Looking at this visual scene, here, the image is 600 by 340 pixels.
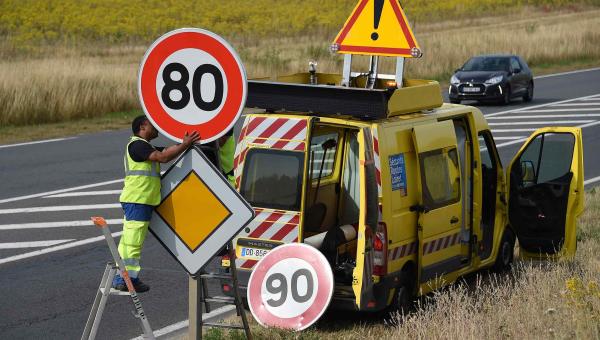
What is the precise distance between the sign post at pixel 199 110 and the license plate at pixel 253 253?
249cm

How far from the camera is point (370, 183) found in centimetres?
875

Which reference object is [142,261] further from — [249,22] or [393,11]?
[249,22]

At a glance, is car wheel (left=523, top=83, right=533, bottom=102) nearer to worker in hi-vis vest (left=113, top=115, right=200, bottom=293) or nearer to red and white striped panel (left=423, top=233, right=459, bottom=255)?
red and white striped panel (left=423, top=233, right=459, bottom=255)

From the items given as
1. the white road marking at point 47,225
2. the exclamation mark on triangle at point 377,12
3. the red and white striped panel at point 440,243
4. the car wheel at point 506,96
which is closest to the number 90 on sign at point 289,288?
the red and white striped panel at point 440,243

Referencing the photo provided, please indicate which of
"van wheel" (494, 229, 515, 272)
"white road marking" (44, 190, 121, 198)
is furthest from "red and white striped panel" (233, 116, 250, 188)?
"white road marking" (44, 190, 121, 198)

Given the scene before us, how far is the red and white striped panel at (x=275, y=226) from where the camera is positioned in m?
9.27

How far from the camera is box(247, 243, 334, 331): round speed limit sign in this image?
28.6ft

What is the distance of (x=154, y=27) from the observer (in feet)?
205

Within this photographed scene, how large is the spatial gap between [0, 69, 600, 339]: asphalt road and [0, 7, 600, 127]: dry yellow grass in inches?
90.3

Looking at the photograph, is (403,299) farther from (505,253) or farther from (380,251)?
(505,253)

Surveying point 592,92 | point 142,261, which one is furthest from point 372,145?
point 592,92

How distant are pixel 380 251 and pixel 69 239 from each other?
544cm

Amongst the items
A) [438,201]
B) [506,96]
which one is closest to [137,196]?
[438,201]

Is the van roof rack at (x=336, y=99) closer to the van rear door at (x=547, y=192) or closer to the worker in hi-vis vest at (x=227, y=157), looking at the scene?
the worker in hi-vis vest at (x=227, y=157)
